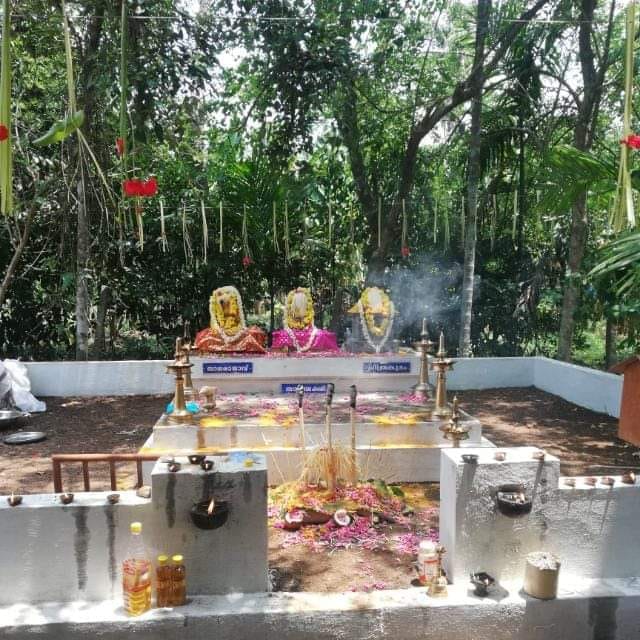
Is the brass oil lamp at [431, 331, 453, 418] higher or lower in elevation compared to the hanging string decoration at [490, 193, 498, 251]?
lower

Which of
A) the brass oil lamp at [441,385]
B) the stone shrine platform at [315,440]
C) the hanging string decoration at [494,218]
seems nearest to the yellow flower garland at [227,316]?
the stone shrine platform at [315,440]

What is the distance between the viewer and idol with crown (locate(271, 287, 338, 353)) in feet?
25.5

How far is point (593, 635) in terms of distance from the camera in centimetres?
302

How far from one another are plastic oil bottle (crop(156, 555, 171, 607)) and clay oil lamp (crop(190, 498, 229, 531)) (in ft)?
0.79

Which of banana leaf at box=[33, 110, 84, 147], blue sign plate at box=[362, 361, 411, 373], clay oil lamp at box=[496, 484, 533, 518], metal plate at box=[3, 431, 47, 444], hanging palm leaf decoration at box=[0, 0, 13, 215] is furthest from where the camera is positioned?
blue sign plate at box=[362, 361, 411, 373]

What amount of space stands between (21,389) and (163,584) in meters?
6.00

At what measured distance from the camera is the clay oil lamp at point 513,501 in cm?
306

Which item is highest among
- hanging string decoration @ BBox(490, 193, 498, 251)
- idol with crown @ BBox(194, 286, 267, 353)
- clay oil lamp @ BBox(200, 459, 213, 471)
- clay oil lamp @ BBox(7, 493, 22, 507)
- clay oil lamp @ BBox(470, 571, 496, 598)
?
hanging string decoration @ BBox(490, 193, 498, 251)

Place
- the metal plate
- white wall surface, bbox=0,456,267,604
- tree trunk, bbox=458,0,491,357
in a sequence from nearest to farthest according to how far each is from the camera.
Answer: white wall surface, bbox=0,456,267,604 → the metal plate → tree trunk, bbox=458,0,491,357

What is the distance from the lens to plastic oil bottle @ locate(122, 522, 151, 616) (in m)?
2.83

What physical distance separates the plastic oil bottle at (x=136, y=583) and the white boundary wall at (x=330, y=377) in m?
4.19

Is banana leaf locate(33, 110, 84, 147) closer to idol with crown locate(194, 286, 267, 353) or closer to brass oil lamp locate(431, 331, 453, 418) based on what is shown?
brass oil lamp locate(431, 331, 453, 418)

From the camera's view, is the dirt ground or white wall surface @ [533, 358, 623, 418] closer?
the dirt ground

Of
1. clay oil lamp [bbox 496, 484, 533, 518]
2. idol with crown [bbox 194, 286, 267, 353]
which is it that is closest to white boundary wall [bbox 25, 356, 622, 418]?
idol with crown [bbox 194, 286, 267, 353]
